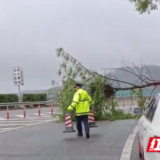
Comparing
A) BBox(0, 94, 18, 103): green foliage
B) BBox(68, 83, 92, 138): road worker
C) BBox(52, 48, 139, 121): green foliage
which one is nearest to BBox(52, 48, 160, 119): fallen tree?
BBox(52, 48, 139, 121): green foliage

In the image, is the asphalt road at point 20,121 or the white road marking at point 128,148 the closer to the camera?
the white road marking at point 128,148

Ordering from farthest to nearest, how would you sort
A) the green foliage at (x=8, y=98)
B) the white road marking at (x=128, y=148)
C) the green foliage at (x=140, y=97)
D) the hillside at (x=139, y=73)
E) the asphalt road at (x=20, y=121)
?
the green foliage at (x=8, y=98), the asphalt road at (x=20, y=121), the green foliage at (x=140, y=97), the hillside at (x=139, y=73), the white road marking at (x=128, y=148)

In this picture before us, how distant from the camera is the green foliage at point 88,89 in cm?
1906

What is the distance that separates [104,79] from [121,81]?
292 centimetres

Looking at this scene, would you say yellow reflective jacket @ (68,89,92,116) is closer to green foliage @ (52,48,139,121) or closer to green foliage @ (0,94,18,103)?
green foliage @ (52,48,139,121)

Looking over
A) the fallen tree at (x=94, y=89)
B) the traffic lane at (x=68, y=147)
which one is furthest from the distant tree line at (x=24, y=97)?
the traffic lane at (x=68, y=147)

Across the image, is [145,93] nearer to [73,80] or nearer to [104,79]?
[104,79]

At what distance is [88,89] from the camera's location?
19625 mm

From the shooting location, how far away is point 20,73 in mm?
42531

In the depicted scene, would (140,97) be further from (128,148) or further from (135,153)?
(135,153)

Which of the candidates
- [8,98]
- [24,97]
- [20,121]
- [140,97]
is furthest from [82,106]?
[24,97]

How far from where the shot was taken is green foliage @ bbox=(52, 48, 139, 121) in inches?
750

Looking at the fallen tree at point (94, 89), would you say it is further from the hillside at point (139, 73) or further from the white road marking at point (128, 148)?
the white road marking at point (128, 148)

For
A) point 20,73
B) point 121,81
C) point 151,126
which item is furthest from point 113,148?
point 20,73
